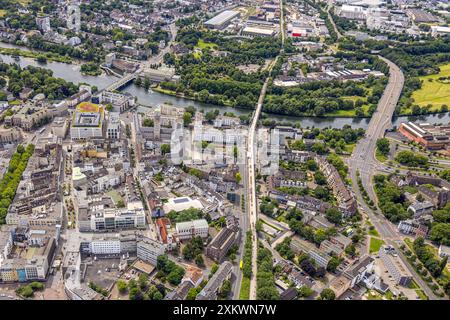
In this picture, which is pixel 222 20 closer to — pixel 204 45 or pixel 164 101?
pixel 204 45

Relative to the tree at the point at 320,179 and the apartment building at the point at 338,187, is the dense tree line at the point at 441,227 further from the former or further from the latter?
the tree at the point at 320,179

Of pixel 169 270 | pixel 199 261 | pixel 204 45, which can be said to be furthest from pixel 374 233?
pixel 204 45

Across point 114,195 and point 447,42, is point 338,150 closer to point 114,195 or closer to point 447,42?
point 114,195

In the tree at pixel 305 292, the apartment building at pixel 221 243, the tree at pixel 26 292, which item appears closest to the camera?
the tree at pixel 26 292

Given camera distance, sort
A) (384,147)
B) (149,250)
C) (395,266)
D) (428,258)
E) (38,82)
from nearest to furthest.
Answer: (149,250), (395,266), (428,258), (384,147), (38,82)

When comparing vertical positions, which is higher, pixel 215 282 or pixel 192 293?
pixel 215 282

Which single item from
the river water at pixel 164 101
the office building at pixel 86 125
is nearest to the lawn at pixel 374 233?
the river water at pixel 164 101
